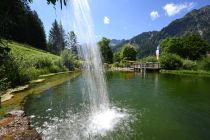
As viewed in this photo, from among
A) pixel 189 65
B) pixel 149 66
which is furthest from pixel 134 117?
→ pixel 189 65

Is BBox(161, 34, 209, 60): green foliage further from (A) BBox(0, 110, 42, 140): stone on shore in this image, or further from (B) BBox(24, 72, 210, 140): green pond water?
(A) BBox(0, 110, 42, 140): stone on shore

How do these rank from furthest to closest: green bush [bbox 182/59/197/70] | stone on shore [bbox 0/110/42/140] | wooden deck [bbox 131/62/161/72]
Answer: green bush [bbox 182/59/197/70] < wooden deck [bbox 131/62/161/72] < stone on shore [bbox 0/110/42/140]

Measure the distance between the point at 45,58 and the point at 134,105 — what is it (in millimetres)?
30786

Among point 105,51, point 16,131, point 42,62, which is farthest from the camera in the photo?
point 105,51

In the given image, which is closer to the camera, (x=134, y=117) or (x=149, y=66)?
(x=134, y=117)

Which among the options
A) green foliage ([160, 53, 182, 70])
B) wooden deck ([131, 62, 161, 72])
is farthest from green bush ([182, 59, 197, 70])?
wooden deck ([131, 62, 161, 72])

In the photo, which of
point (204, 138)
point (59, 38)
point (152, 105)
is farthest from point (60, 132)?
point (59, 38)

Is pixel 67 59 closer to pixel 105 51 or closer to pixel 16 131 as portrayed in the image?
pixel 105 51

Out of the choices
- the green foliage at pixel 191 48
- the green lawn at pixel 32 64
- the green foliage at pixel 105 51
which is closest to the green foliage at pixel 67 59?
the green lawn at pixel 32 64

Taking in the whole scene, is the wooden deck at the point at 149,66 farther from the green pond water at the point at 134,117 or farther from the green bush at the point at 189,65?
the green pond water at the point at 134,117

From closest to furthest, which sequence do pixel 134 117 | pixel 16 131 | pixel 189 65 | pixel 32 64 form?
1. pixel 16 131
2. pixel 134 117
3. pixel 32 64
4. pixel 189 65

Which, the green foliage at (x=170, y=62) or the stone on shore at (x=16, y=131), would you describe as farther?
the green foliage at (x=170, y=62)

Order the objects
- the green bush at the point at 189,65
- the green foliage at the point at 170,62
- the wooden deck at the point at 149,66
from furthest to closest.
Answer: the green foliage at the point at 170,62 → the green bush at the point at 189,65 → the wooden deck at the point at 149,66

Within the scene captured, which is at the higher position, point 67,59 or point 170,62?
point 67,59
